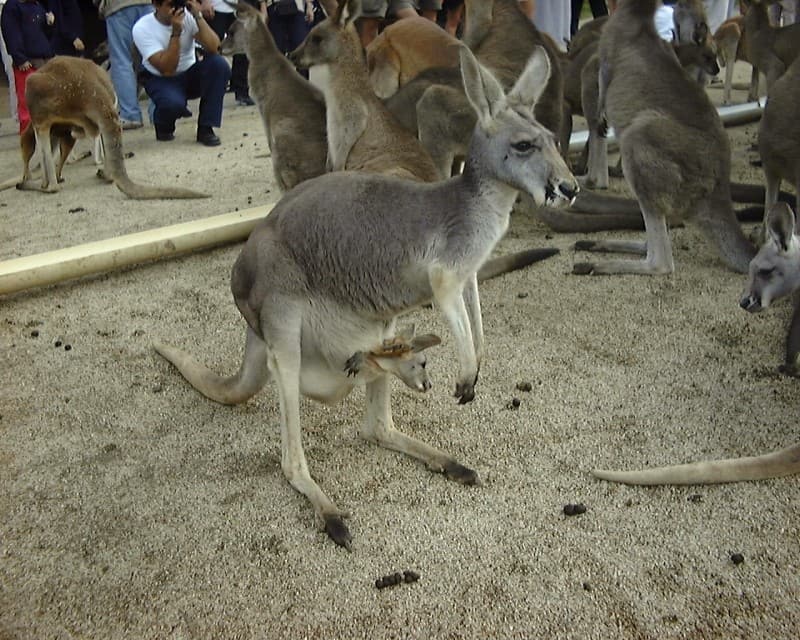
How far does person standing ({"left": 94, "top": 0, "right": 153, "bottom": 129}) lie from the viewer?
791 cm

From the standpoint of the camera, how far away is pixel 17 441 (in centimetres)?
277

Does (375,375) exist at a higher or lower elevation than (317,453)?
higher

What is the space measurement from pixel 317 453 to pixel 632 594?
3.59 ft

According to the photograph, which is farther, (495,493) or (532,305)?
(532,305)

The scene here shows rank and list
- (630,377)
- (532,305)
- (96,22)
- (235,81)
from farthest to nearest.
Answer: (96,22), (235,81), (532,305), (630,377)

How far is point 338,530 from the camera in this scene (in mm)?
2236

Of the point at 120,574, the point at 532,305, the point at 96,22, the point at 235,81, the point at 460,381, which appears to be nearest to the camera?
the point at 120,574

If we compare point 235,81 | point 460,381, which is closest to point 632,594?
point 460,381

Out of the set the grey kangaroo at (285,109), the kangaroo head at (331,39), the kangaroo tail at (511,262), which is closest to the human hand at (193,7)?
the grey kangaroo at (285,109)

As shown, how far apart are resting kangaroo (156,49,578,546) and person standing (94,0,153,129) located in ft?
21.0

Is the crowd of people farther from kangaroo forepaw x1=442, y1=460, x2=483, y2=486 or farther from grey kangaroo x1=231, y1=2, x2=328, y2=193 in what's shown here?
kangaroo forepaw x1=442, y1=460, x2=483, y2=486

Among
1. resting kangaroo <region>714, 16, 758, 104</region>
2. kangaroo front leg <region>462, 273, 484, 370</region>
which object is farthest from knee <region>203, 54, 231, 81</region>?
kangaroo front leg <region>462, 273, 484, 370</region>

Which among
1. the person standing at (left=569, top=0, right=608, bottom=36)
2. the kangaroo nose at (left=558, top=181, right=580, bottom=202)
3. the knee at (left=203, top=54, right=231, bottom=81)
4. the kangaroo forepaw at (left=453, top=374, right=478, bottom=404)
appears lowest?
the kangaroo forepaw at (left=453, top=374, right=478, bottom=404)

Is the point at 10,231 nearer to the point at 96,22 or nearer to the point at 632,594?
the point at 632,594
